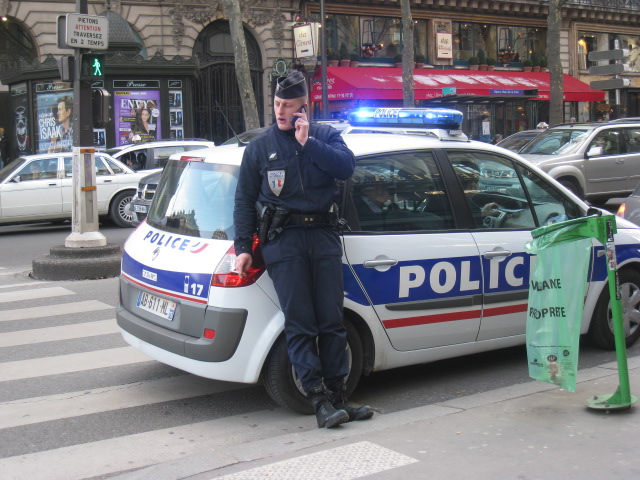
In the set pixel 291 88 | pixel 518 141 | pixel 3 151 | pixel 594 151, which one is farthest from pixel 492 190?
pixel 3 151

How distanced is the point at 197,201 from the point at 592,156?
1262 centimetres

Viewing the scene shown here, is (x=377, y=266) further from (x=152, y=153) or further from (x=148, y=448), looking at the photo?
(x=152, y=153)

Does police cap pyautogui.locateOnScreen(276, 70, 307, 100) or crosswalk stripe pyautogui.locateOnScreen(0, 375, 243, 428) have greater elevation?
police cap pyautogui.locateOnScreen(276, 70, 307, 100)

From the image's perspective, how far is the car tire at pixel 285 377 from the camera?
4.83 metres

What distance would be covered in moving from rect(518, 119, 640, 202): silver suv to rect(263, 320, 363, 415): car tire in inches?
450

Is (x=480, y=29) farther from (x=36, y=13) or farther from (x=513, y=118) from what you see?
(x=36, y=13)

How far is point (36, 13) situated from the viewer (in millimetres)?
27047

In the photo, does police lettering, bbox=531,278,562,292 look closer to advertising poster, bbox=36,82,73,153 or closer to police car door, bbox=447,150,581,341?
police car door, bbox=447,150,581,341

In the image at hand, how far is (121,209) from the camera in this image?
1681cm

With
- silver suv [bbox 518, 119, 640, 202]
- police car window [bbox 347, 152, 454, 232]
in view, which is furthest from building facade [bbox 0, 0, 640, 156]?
police car window [bbox 347, 152, 454, 232]

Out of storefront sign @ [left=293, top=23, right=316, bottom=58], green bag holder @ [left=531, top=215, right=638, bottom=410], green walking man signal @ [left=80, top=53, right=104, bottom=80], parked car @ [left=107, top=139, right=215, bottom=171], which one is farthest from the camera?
storefront sign @ [left=293, top=23, right=316, bottom=58]

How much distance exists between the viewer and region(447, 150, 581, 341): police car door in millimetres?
5582

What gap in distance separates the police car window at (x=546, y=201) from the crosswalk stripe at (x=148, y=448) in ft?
7.57

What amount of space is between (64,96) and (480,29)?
847 inches
